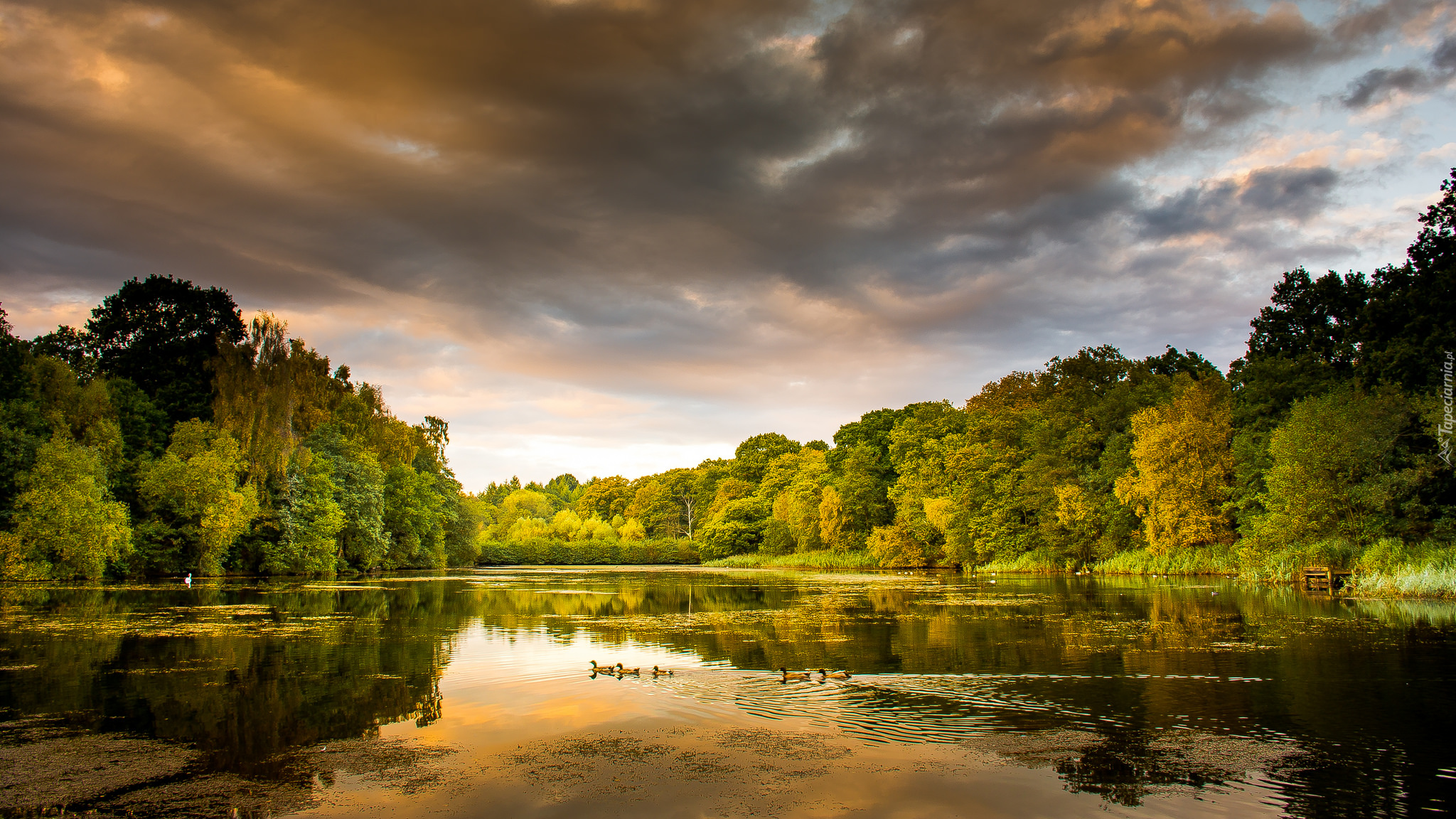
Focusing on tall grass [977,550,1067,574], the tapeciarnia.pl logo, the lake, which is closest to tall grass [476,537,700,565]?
tall grass [977,550,1067,574]

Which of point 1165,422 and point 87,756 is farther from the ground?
point 1165,422

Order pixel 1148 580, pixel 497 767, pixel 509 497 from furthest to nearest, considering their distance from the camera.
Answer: pixel 509 497 → pixel 1148 580 → pixel 497 767

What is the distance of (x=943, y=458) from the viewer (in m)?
72.2

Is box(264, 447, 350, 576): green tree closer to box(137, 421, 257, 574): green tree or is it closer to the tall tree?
box(137, 421, 257, 574): green tree

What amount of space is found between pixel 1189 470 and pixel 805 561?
41.6 meters

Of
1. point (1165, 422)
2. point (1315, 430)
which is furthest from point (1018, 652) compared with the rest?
point (1165, 422)

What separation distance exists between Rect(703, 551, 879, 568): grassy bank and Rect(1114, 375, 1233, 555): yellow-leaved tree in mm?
29465

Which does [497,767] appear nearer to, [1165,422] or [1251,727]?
[1251,727]

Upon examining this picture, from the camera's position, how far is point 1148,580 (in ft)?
148

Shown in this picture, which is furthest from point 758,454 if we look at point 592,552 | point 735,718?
point 735,718

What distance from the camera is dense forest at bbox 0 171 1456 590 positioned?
3575 centimetres

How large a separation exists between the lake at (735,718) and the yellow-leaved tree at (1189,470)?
2664 cm

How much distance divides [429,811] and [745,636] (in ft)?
46.0

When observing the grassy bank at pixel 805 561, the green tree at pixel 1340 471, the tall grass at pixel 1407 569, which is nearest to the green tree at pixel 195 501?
the grassy bank at pixel 805 561
